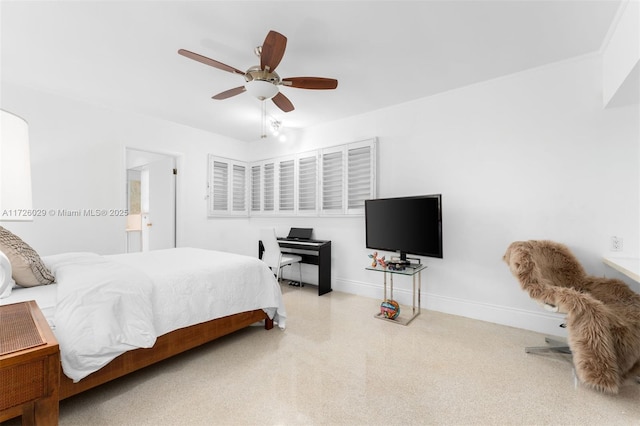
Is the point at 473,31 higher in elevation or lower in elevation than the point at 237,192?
higher

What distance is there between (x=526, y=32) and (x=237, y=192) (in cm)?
456

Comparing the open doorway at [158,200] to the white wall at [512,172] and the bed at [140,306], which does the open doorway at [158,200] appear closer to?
the bed at [140,306]

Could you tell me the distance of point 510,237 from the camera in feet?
9.75

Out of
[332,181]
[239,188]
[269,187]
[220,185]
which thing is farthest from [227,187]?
[332,181]

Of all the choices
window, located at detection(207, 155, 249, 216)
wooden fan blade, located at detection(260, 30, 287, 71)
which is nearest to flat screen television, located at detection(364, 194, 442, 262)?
wooden fan blade, located at detection(260, 30, 287, 71)

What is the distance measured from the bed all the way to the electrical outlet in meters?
3.02

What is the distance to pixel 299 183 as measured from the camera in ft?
15.6

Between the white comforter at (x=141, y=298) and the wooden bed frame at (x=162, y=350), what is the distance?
0.09 m

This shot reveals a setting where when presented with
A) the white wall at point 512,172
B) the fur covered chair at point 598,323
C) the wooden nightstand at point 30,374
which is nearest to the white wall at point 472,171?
the white wall at point 512,172

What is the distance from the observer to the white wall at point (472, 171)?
102 inches

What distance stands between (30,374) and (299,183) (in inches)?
155

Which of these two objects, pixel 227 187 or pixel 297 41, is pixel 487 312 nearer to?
pixel 297 41

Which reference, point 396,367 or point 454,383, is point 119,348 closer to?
point 396,367

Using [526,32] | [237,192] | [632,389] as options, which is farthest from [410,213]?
[237,192]
